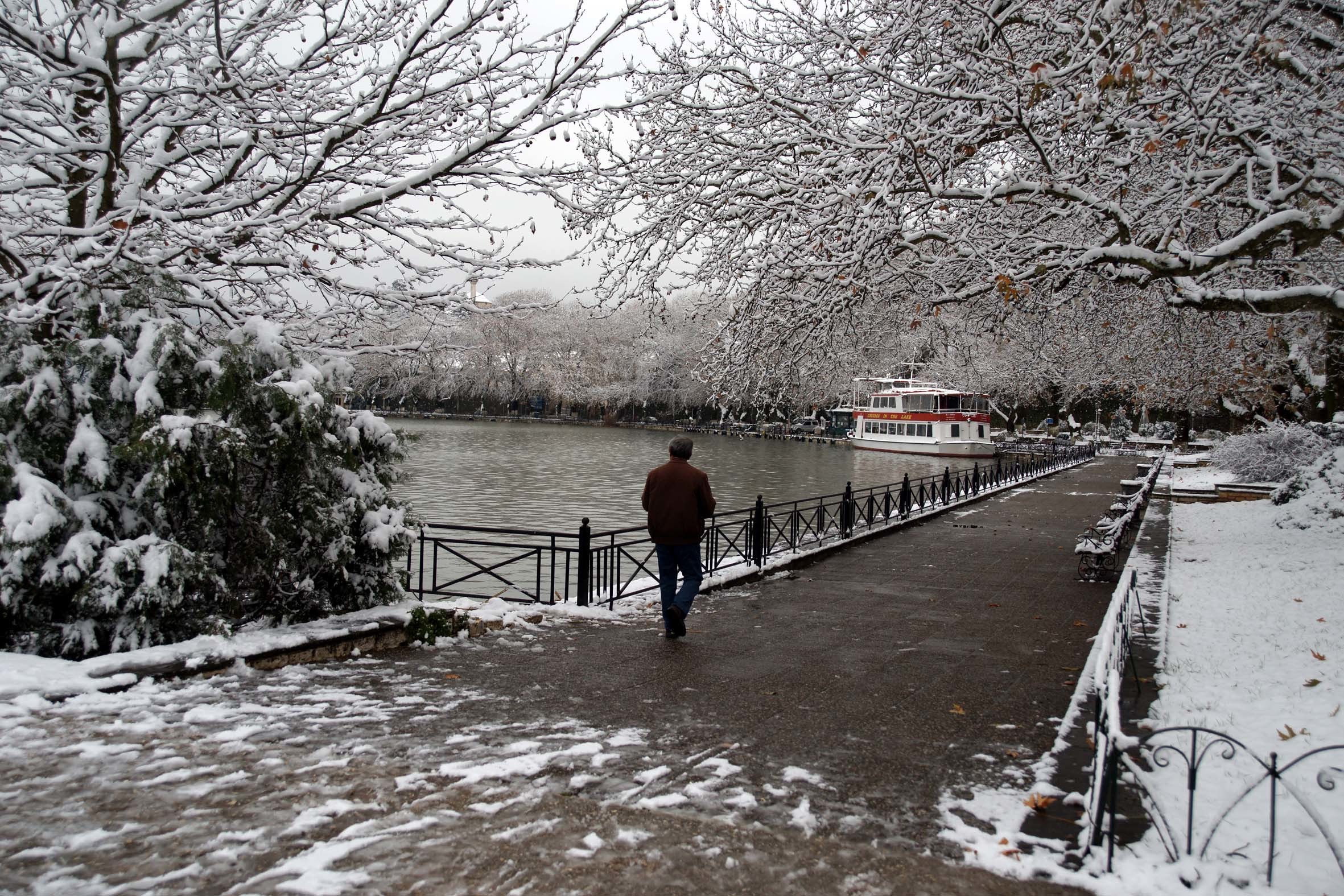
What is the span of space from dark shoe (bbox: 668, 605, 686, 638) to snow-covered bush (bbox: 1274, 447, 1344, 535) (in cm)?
1091

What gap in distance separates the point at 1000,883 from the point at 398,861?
264 centimetres

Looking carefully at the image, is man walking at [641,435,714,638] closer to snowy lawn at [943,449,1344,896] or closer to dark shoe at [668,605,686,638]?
dark shoe at [668,605,686,638]

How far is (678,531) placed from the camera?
8445 mm

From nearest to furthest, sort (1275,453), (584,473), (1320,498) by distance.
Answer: (1320,498)
(1275,453)
(584,473)

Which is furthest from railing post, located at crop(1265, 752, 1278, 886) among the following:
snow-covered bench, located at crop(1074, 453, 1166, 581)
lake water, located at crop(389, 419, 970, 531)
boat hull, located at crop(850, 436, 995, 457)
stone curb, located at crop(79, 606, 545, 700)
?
boat hull, located at crop(850, 436, 995, 457)

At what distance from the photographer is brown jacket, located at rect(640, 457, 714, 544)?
845 cm

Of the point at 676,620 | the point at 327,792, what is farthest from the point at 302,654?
the point at 676,620

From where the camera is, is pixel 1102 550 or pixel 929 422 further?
pixel 929 422

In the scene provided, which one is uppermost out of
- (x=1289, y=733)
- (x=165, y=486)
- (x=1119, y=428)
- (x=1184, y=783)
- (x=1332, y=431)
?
(x=1332, y=431)

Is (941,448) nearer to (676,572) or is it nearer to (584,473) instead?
(584,473)

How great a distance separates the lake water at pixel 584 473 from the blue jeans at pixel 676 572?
8.61 feet

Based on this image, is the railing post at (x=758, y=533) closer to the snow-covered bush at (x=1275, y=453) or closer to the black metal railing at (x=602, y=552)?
the black metal railing at (x=602, y=552)

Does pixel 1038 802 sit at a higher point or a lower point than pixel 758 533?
lower

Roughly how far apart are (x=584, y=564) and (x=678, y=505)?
1926 millimetres
